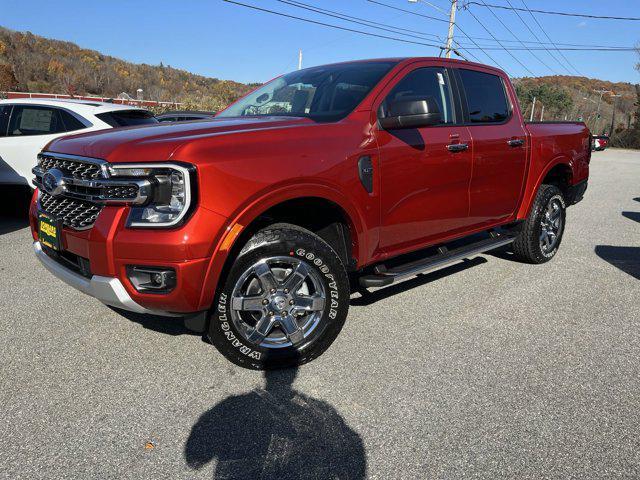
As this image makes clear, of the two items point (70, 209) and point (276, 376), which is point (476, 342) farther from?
point (70, 209)

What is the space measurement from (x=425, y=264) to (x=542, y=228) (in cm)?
220

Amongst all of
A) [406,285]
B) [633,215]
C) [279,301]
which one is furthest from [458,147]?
[633,215]

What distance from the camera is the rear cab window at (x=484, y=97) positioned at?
4316mm

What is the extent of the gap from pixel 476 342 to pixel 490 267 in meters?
2.00

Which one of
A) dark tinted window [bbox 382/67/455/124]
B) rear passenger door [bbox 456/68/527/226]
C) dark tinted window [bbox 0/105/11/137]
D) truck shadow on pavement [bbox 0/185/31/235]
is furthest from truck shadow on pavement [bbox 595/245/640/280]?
dark tinted window [bbox 0/105/11/137]

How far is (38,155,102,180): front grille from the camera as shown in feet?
8.88

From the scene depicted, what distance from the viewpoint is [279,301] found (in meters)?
3.00

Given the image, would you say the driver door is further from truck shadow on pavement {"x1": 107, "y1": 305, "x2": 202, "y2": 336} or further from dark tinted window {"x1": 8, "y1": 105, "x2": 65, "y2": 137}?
dark tinted window {"x1": 8, "y1": 105, "x2": 65, "y2": 137}

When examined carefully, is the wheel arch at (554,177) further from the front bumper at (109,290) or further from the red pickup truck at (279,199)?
the front bumper at (109,290)

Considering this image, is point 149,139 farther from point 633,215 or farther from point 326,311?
point 633,215

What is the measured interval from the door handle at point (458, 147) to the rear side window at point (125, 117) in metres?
4.33

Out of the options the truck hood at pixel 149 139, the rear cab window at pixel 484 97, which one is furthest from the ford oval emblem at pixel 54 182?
the rear cab window at pixel 484 97

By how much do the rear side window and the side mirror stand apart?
437cm

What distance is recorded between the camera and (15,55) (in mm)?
43781
